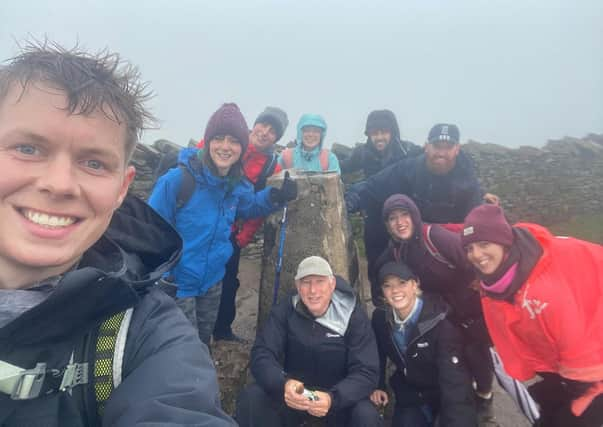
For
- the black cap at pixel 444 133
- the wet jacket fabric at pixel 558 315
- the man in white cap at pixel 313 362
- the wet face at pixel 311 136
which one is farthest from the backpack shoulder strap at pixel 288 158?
the wet jacket fabric at pixel 558 315

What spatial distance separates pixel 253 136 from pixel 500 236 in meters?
2.83

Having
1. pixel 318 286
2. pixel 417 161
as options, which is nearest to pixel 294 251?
pixel 318 286

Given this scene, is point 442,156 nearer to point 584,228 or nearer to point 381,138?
point 381,138

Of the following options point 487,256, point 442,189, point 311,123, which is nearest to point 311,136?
point 311,123

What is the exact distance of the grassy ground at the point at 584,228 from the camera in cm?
953

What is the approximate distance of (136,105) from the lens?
1.43 m

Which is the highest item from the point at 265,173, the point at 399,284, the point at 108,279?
the point at 265,173

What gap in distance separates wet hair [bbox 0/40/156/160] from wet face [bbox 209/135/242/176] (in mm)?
1945

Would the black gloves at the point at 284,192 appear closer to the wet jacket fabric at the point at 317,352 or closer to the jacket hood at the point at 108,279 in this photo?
the wet jacket fabric at the point at 317,352

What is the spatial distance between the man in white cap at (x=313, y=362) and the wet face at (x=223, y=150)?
3.90 ft

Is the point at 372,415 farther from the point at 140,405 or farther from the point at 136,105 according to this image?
the point at 136,105

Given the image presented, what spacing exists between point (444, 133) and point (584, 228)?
8370 millimetres

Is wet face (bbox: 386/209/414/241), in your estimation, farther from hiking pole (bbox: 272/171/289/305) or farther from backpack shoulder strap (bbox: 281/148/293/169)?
backpack shoulder strap (bbox: 281/148/293/169)

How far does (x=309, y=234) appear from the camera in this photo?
448 cm
